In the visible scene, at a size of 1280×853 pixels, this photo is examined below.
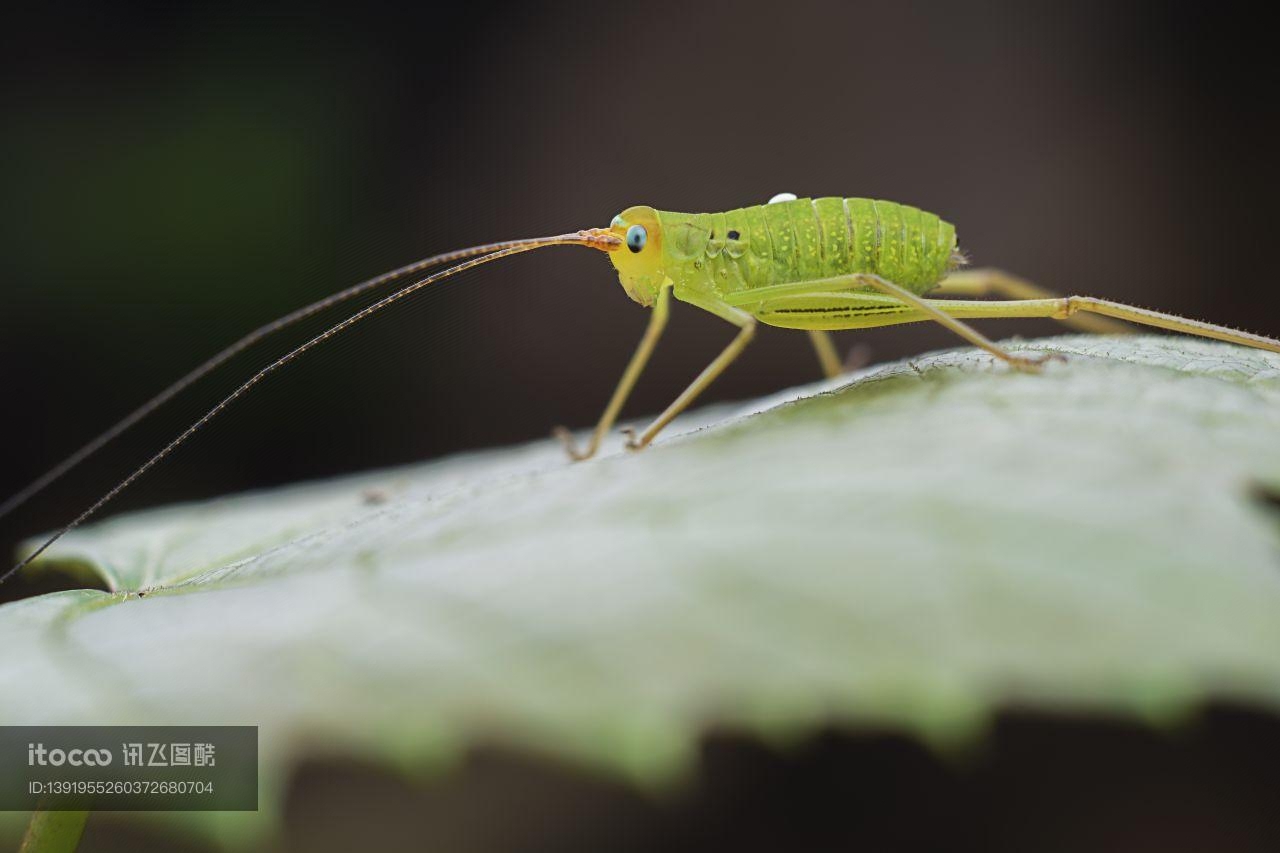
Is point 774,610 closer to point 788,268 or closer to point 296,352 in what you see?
point 296,352

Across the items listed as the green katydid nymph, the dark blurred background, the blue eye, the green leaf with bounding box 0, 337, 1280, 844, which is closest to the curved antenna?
the green katydid nymph

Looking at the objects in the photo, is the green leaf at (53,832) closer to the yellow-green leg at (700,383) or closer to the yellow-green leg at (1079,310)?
the yellow-green leg at (700,383)

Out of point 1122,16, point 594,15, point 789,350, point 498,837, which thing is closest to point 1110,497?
point 498,837

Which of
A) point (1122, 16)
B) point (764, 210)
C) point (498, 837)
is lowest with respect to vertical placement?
point (498, 837)

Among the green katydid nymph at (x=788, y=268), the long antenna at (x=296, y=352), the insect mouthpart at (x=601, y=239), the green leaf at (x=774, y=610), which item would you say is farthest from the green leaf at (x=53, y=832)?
the insect mouthpart at (x=601, y=239)

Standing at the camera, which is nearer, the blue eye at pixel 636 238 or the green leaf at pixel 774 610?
the green leaf at pixel 774 610

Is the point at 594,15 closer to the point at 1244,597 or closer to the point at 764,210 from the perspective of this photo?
the point at 764,210

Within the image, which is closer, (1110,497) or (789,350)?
(1110,497)
